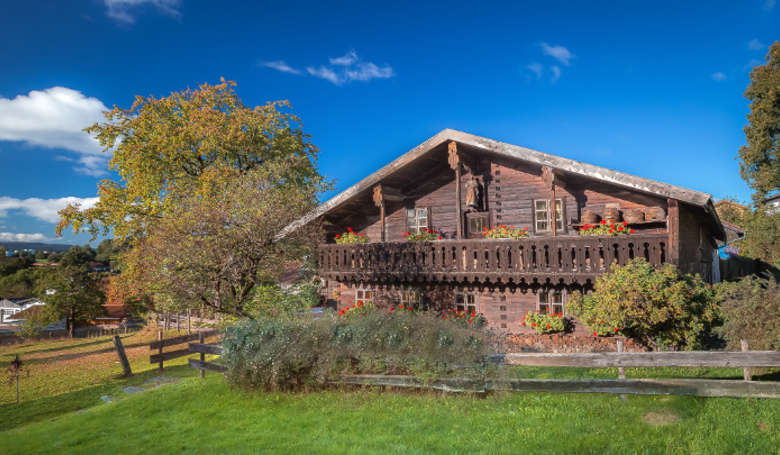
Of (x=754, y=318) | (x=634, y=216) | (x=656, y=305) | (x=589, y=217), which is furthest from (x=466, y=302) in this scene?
(x=754, y=318)

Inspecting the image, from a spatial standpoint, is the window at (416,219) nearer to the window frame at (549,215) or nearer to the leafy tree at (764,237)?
the window frame at (549,215)

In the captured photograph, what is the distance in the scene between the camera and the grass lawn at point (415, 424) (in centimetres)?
667

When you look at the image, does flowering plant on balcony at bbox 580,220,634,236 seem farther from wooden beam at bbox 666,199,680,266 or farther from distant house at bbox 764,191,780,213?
distant house at bbox 764,191,780,213

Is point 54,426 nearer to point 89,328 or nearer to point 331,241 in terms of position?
point 331,241

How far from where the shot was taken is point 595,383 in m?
8.34

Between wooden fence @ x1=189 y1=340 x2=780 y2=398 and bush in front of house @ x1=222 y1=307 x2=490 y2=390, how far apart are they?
0.28 m

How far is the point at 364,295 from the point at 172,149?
16.2 m

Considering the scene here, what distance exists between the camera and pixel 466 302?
59.0ft

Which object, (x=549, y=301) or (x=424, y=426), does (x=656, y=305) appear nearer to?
(x=549, y=301)

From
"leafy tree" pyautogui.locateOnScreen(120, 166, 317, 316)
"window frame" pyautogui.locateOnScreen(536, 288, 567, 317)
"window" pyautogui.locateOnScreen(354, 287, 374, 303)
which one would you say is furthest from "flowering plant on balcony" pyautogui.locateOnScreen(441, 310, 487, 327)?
"leafy tree" pyautogui.locateOnScreen(120, 166, 317, 316)

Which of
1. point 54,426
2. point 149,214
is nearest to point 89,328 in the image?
point 149,214

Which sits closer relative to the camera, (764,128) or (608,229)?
(608,229)

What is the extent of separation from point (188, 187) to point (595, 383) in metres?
25.5

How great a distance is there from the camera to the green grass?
6.63m
